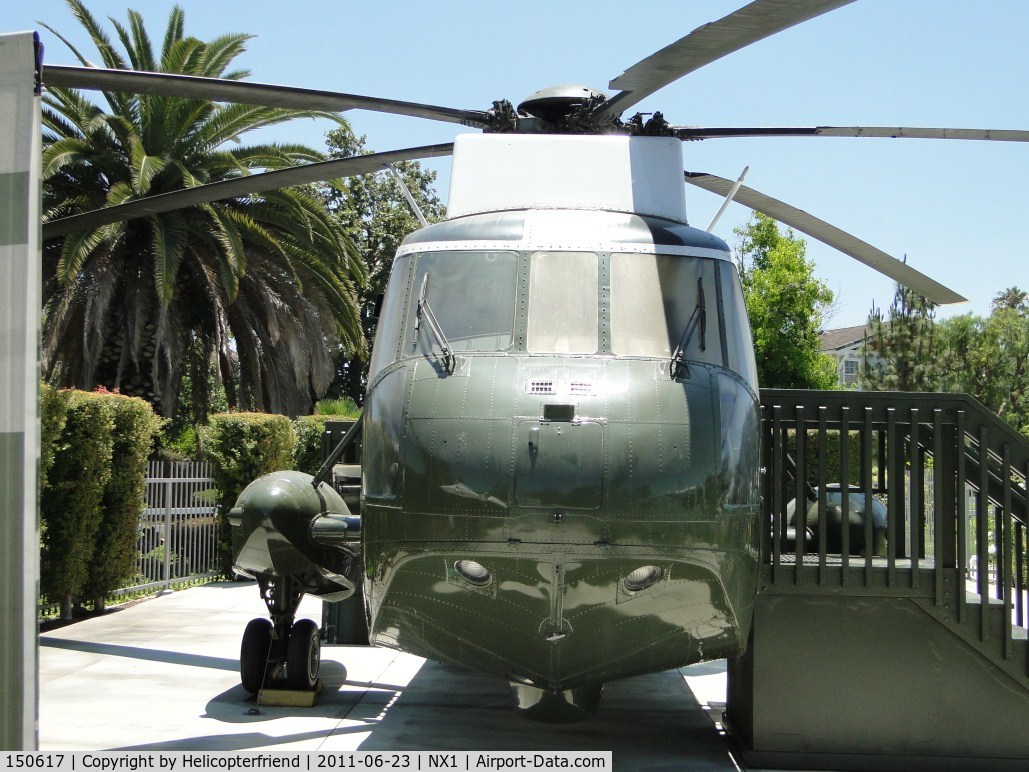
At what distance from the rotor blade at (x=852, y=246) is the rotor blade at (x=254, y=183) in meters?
2.07

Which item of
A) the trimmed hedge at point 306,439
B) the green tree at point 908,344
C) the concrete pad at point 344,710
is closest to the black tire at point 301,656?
the concrete pad at point 344,710

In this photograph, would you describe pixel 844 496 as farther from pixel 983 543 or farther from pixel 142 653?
pixel 142 653

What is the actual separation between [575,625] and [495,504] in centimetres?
62

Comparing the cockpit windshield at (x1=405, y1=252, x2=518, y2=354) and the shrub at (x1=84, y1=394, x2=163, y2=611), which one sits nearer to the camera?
the cockpit windshield at (x1=405, y1=252, x2=518, y2=354)

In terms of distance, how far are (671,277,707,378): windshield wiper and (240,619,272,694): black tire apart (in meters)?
4.17

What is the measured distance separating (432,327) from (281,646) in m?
3.42

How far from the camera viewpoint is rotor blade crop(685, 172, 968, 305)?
6.10 metres

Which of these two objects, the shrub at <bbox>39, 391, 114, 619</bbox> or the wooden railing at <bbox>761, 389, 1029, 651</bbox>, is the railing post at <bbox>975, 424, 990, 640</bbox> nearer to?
the wooden railing at <bbox>761, 389, 1029, 651</bbox>

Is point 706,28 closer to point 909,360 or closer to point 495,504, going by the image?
point 495,504

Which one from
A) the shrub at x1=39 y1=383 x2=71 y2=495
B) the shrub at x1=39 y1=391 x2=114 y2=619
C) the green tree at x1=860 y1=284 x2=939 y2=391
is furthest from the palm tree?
the green tree at x1=860 y1=284 x2=939 y2=391

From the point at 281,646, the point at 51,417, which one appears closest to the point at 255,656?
the point at 281,646

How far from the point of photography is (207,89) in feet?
18.7

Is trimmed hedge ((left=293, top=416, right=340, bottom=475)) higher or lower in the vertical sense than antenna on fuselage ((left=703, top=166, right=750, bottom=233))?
lower
